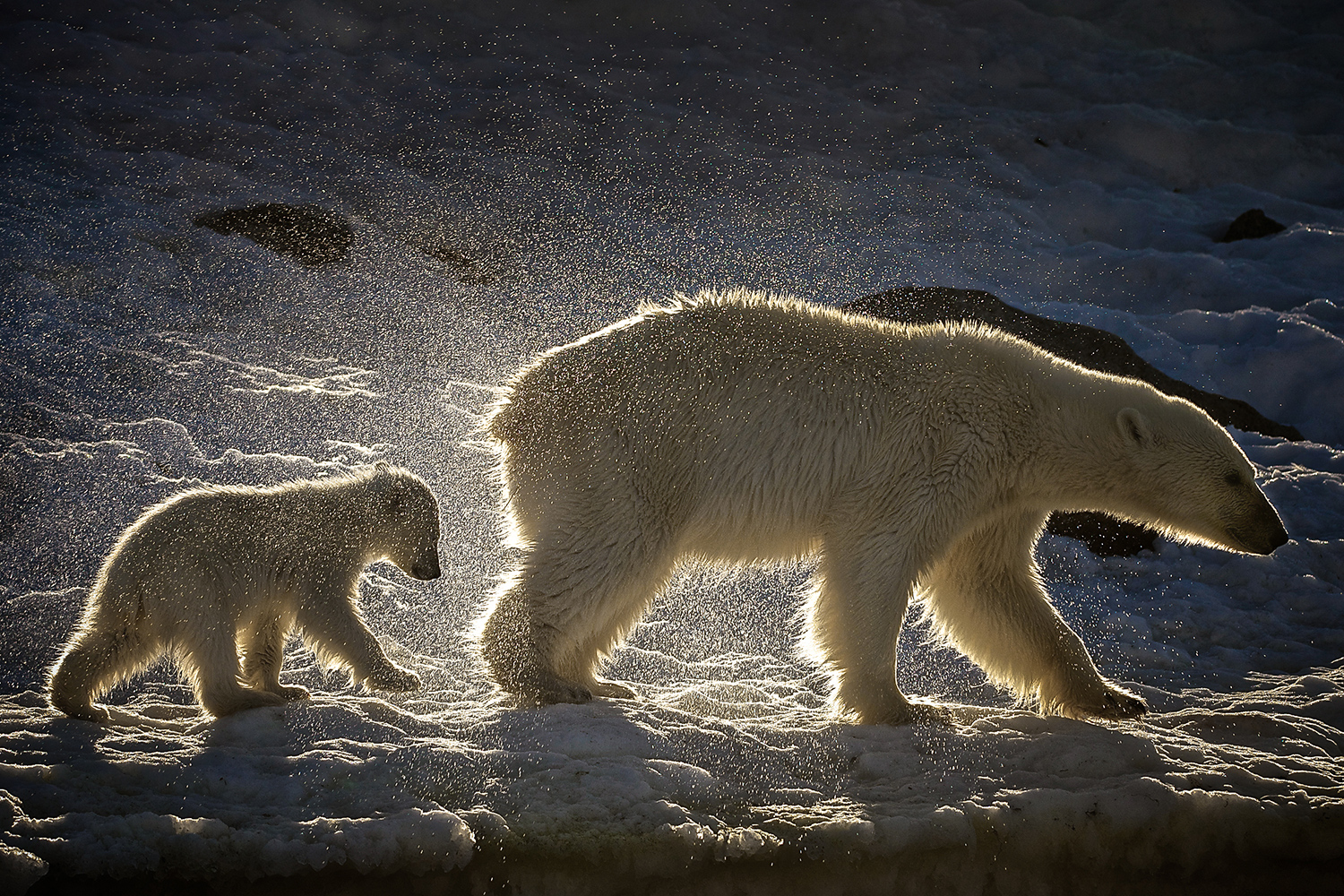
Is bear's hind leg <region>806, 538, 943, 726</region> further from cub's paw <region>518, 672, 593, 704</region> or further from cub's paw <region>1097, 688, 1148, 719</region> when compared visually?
cub's paw <region>518, 672, 593, 704</region>

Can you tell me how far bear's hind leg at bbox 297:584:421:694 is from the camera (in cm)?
405

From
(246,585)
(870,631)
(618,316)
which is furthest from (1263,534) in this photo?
(618,316)

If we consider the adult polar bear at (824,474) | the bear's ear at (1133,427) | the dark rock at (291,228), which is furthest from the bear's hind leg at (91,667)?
the dark rock at (291,228)

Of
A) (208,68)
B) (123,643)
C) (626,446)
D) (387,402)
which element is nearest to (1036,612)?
(626,446)

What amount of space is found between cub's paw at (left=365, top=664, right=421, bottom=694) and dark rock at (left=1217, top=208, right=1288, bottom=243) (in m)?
12.8

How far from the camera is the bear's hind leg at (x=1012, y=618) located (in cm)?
457

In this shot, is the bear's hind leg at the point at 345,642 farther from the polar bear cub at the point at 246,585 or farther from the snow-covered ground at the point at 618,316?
the snow-covered ground at the point at 618,316

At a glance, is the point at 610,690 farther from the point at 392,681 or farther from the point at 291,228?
the point at 291,228

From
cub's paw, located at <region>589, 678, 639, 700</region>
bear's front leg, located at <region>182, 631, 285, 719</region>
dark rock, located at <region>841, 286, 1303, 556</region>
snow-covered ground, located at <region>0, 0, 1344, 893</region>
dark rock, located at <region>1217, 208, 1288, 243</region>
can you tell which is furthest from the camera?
dark rock, located at <region>1217, 208, 1288, 243</region>

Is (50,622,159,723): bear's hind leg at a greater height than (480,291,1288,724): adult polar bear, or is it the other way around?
(480,291,1288,724): adult polar bear

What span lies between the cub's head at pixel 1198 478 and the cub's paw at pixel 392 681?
3386mm

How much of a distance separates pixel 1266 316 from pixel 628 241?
739 centimetres

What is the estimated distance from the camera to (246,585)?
3863mm

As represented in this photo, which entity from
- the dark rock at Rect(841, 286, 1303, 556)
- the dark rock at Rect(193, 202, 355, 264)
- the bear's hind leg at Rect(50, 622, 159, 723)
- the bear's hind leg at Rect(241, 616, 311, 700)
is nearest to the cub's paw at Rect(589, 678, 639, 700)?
the bear's hind leg at Rect(241, 616, 311, 700)
